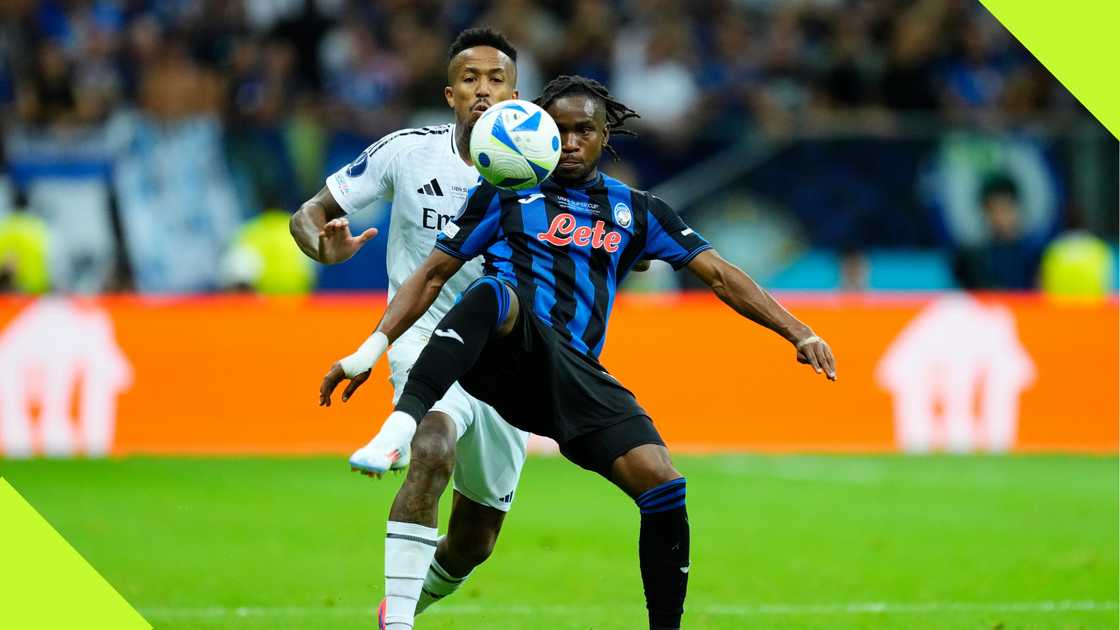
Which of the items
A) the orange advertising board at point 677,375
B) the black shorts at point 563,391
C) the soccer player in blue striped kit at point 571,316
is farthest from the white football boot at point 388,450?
the orange advertising board at point 677,375

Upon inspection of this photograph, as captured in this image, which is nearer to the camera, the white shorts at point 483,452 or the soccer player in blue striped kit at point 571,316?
the soccer player in blue striped kit at point 571,316

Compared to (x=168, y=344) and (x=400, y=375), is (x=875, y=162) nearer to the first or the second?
(x=168, y=344)

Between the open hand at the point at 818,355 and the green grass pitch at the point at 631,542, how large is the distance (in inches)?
71.5

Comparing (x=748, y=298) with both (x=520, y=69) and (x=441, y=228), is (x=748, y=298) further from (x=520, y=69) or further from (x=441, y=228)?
(x=520, y=69)

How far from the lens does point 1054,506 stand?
12.2m

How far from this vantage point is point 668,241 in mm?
6266

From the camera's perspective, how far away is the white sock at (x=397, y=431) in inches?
214

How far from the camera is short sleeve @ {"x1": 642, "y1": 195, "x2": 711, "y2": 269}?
6.26 m

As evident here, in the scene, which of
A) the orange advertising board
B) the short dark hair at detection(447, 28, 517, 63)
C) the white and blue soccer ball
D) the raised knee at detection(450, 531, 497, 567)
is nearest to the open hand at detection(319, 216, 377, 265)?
the white and blue soccer ball

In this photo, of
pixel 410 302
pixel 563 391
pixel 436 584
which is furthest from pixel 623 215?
pixel 436 584

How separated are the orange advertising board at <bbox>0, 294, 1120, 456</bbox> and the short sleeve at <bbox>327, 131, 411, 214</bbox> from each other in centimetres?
738

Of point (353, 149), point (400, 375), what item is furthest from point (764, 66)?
point (400, 375)

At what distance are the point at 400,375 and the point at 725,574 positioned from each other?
123 inches

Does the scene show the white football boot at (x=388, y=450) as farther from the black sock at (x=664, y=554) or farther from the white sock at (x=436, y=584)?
the white sock at (x=436, y=584)
